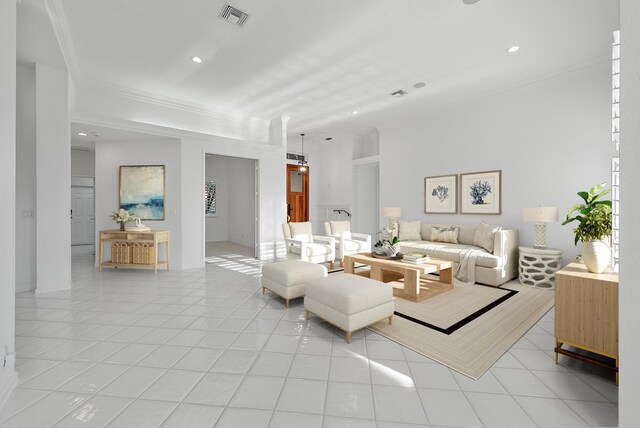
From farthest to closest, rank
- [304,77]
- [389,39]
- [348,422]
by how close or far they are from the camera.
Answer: [304,77]
[389,39]
[348,422]

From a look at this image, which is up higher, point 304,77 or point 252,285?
point 304,77

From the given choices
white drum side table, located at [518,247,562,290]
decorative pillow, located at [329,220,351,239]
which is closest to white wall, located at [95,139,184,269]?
decorative pillow, located at [329,220,351,239]

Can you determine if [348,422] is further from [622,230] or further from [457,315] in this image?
→ [457,315]

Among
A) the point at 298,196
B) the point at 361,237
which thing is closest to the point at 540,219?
the point at 361,237

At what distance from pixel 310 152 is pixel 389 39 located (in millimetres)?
5665

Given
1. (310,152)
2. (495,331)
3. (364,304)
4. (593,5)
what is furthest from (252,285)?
(310,152)

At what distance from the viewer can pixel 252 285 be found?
4.15 meters

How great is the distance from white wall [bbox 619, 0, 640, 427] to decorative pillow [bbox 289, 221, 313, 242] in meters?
4.39

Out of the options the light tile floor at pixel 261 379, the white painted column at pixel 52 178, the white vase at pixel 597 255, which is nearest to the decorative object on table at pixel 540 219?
the light tile floor at pixel 261 379

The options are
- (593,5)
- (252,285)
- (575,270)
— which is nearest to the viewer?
(575,270)

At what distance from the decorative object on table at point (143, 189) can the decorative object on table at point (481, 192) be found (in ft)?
19.2

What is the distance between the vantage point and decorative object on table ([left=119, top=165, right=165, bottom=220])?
534 centimetres

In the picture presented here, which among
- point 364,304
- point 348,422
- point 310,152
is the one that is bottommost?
point 348,422

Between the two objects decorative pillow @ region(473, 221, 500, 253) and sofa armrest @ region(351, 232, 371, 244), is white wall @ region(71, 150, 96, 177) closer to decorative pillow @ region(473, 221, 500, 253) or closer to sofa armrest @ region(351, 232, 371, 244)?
sofa armrest @ region(351, 232, 371, 244)
